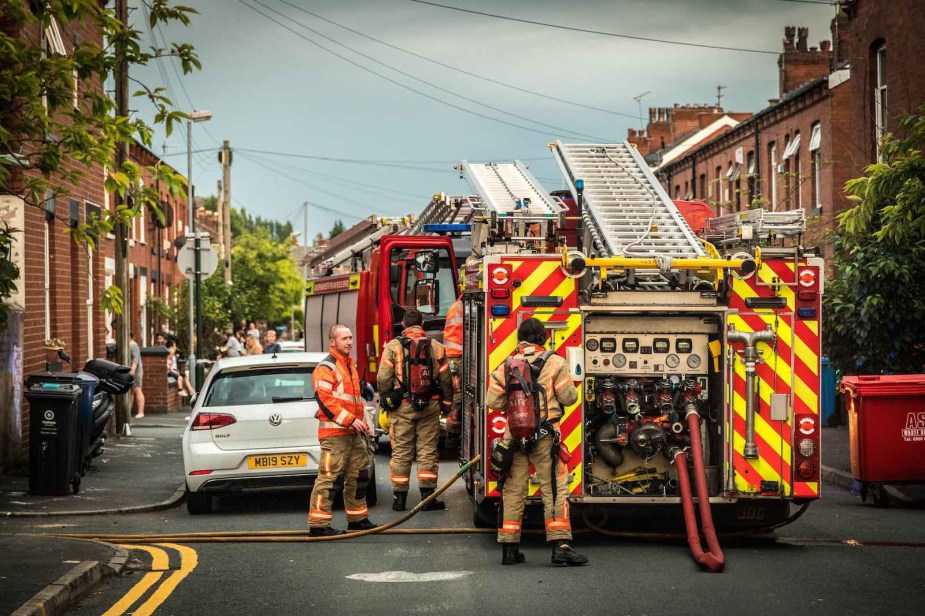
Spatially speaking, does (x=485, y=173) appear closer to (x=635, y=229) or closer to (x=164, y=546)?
(x=635, y=229)

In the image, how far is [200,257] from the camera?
21625mm

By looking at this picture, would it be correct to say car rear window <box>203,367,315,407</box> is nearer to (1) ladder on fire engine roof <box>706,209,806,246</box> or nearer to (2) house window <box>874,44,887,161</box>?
(1) ladder on fire engine roof <box>706,209,806,246</box>

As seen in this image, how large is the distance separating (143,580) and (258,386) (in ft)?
12.3

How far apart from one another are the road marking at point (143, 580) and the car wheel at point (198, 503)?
178 cm

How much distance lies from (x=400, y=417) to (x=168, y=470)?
494 cm

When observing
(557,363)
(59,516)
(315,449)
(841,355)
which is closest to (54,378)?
A: (59,516)

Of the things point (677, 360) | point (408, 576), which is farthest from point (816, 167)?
point (408, 576)

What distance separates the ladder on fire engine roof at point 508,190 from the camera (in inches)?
469

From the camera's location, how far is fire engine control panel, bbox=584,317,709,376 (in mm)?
10148

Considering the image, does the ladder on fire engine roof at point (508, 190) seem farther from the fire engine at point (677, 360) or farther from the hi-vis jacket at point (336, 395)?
the hi-vis jacket at point (336, 395)

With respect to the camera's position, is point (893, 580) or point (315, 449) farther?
point (315, 449)

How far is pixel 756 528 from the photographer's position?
1074cm

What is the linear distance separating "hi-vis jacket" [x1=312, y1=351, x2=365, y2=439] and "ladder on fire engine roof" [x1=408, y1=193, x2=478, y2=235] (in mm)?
7944

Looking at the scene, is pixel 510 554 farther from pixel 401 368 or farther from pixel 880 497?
pixel 880 497
